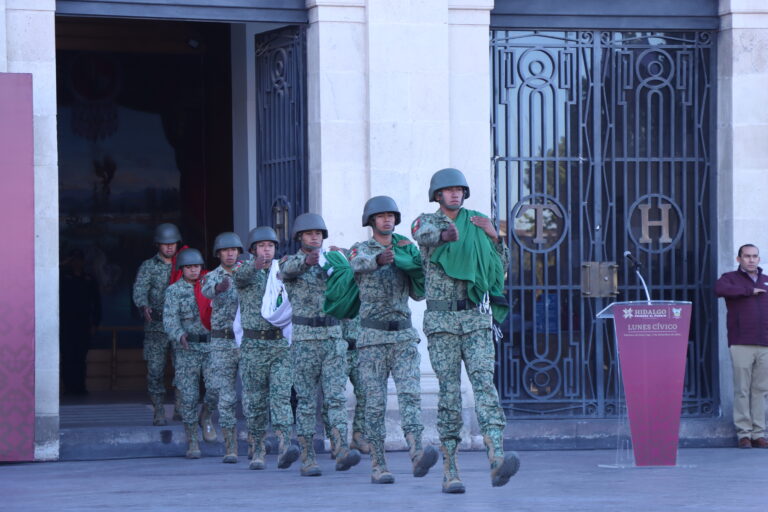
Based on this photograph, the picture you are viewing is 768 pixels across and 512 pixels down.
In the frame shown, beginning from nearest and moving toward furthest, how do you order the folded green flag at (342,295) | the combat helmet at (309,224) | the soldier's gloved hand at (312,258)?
the folded green flag at (342,295) < the soldier's gloved hand at (312,258) < the combat helmet at (309,224)

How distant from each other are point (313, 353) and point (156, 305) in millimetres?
4138

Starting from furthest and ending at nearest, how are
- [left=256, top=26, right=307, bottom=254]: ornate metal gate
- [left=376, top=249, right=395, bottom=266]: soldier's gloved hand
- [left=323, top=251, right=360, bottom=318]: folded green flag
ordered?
[left=256, top=26, right=307, bottom=254]: ornate metal gate
[left=323, top=251, right=360, bottom=318]: folded green flag
[left=376, top=249, right=395, bottom=266]: soldier's gloved hand

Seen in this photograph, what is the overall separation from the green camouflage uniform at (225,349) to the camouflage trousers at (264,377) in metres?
0.62

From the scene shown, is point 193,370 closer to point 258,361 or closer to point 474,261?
point 258,361

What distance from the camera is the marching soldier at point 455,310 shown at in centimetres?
998

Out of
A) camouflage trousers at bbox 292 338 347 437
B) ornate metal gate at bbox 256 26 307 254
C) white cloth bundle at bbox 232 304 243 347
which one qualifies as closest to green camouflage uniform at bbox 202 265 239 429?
white cloth bundle at bbox 232 304 243 347

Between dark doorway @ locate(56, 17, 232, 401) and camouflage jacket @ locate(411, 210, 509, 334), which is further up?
dark doorway @ locate(56, 17, 232, 401)

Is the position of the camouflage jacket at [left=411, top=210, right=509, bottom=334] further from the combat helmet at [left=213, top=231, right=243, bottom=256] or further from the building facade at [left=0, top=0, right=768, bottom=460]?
the building facade at [left=0, top=0, right=768, bottom=460]

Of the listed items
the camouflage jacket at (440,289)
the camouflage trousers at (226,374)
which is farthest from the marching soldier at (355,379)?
the camouflage jacket at (440,289)

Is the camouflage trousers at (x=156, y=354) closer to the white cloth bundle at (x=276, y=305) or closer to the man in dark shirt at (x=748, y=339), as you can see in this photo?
the white cloth bundle at (x=276, y=305)

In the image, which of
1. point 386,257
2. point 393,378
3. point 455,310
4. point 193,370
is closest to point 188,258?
point 193,370

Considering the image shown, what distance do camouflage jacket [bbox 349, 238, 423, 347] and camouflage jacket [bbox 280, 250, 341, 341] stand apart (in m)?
0.89

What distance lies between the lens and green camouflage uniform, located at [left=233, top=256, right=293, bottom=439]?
12109mm

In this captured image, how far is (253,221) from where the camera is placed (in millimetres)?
15914
